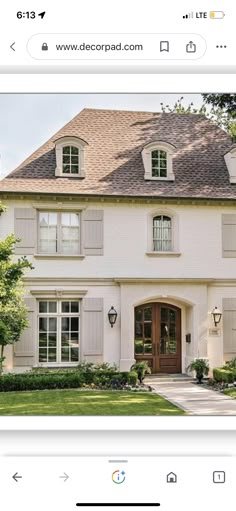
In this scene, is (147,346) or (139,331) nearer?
(147,346)

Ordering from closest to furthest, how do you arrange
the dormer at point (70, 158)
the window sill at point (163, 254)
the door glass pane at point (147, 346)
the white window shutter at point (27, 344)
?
the white window shutter at point (27, 344)
the door glass pane at point (147, 346)
the dormer at point (70, 158)
the window sill at point (163, 254)

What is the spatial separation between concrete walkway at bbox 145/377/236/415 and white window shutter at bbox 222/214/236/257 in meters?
1.87

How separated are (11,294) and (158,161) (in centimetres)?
233

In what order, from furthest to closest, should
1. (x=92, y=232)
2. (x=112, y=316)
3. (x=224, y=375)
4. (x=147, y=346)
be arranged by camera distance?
(x=92, y=232)
(x=112, y=316)
(x=147, y=346)
(x=224, y=375)

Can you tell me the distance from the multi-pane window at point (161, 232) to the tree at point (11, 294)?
1.83m

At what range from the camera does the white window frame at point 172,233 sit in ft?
22.0

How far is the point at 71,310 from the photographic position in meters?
6.66

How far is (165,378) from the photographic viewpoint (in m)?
5.48

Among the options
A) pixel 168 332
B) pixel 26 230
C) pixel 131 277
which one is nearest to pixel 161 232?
pixel 131 277

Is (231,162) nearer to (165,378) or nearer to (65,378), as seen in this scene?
(165,378)
